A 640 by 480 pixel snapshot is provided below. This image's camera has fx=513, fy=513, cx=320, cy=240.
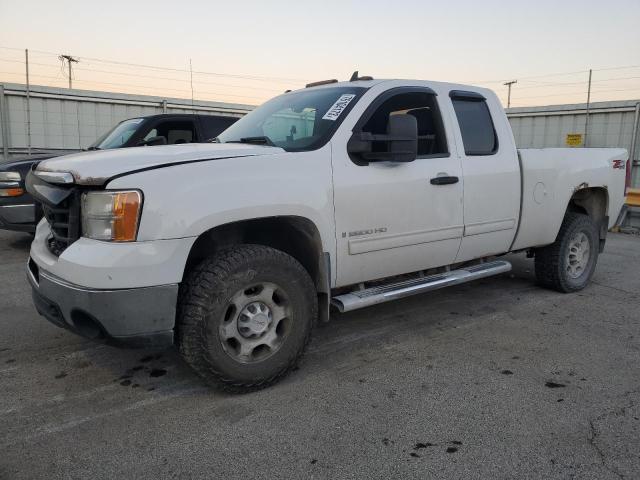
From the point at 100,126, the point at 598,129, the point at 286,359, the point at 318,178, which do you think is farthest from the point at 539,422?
the point at 598,129

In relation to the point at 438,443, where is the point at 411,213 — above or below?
above

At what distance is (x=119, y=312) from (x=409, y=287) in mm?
2047

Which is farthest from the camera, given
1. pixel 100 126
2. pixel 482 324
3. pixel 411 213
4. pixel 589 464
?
pixel 100 126

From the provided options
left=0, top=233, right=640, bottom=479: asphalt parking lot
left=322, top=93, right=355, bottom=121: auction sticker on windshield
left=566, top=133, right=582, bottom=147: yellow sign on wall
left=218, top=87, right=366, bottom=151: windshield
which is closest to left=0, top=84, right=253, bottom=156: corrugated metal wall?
left=0, top=233, right=640, bottom=479: asphalt parking lot

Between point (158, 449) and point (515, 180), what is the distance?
3.46 metres

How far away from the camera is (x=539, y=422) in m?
2.70

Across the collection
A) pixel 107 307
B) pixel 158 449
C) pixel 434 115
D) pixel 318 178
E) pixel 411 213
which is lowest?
pixel 158 449

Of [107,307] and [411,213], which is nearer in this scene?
[107,307]

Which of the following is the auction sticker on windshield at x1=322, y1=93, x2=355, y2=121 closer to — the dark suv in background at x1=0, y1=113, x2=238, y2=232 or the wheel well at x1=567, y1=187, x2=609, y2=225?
the dark suv in background at x1=0, y1=113, x2=238, y2=232

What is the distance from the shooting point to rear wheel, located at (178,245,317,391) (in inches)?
109

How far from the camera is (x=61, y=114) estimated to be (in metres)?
12.3

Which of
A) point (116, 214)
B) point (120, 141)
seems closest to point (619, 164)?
point (116, 214)

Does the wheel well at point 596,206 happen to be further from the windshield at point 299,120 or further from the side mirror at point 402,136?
the windshield at point 299,120

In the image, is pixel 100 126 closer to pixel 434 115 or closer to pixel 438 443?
pixel 434 115
